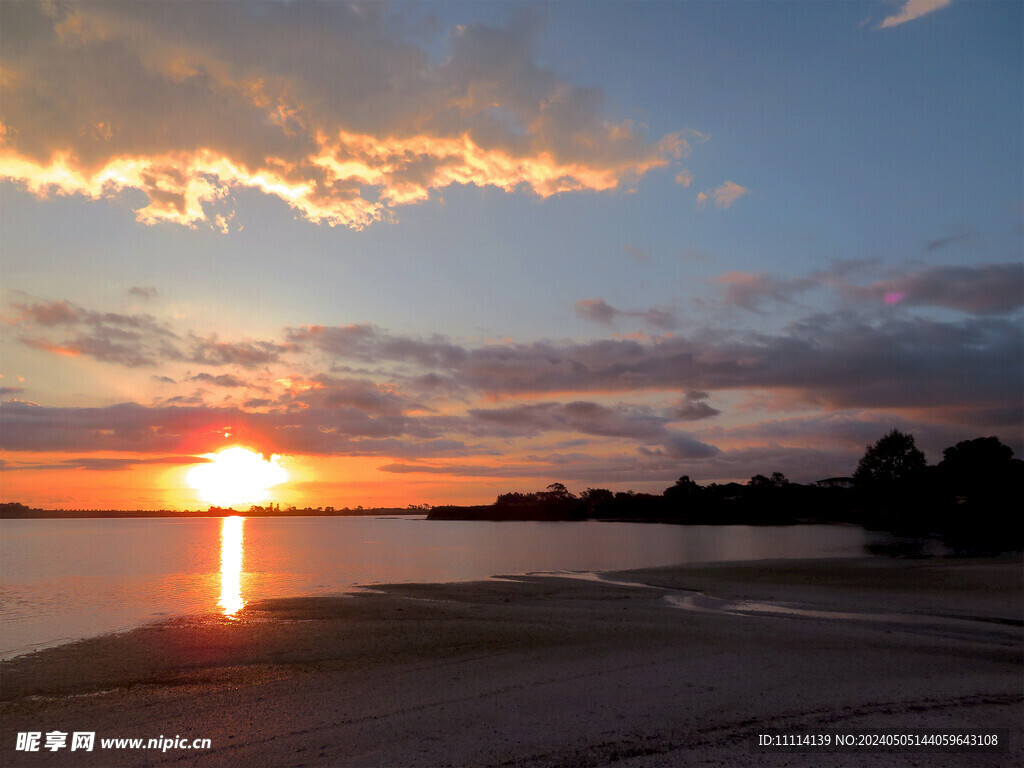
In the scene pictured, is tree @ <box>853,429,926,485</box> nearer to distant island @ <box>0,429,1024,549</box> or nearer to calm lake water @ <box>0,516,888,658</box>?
distant island @ <box>0,429,1024,549</box>

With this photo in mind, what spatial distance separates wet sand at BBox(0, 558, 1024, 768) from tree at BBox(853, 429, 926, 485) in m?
149

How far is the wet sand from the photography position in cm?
1130

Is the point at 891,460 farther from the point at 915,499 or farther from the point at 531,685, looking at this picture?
the point at 531,685

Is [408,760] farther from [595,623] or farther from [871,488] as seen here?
[871,488]

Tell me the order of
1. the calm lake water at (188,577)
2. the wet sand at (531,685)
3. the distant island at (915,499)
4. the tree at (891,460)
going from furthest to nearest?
the tree at (891,460) < the distant island at (915,499) < the calm lake water at (188,577) < the wet sand at (531,685)

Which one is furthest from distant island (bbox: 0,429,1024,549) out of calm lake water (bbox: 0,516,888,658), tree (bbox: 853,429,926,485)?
calm lake water (bbox: 0,516,888,658)

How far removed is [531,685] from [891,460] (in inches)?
6809

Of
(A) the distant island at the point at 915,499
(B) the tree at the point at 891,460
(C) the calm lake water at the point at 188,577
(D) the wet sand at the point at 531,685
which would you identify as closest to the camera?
(D) the wet sand at the point at 531,685

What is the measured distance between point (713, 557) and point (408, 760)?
5459 centimetres

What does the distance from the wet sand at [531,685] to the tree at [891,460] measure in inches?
5853

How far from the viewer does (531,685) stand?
49.4 feet

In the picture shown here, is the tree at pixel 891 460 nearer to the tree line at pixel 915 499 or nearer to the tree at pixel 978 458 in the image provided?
the tree line at pixel 915 499

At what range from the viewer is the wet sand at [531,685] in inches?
445

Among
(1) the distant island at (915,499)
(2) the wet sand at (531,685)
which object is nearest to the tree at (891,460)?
(1) the distant island at (915,499)
